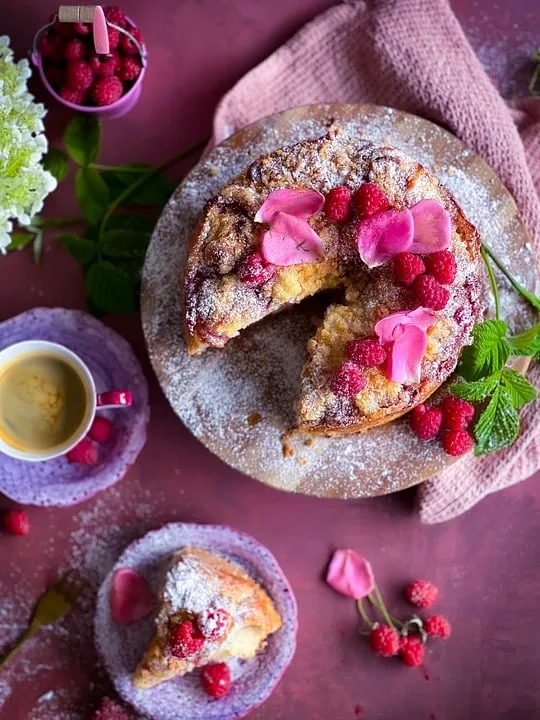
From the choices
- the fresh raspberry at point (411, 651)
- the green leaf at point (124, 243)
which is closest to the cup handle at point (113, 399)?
the green leaf at point (124, 243)

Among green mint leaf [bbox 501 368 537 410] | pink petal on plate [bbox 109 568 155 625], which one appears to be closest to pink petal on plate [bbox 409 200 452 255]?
green mint leaf [bbox 501 368 537 410]

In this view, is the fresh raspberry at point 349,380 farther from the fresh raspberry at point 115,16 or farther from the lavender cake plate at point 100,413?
the fresh raspberry at point 115,16

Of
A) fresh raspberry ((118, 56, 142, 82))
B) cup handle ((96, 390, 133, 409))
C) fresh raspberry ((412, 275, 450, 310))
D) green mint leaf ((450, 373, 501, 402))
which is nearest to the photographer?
fresh raspberry ((412, 275, 450, 310))

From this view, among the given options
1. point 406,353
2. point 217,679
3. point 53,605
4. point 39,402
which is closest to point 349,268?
point 406,353

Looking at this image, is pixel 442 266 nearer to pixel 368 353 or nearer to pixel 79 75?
pixel 368 353

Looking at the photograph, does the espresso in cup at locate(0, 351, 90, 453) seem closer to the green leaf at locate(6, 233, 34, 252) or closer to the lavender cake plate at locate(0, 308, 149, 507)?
the lavender cake plate at locate(0, 308, 149, 507)
